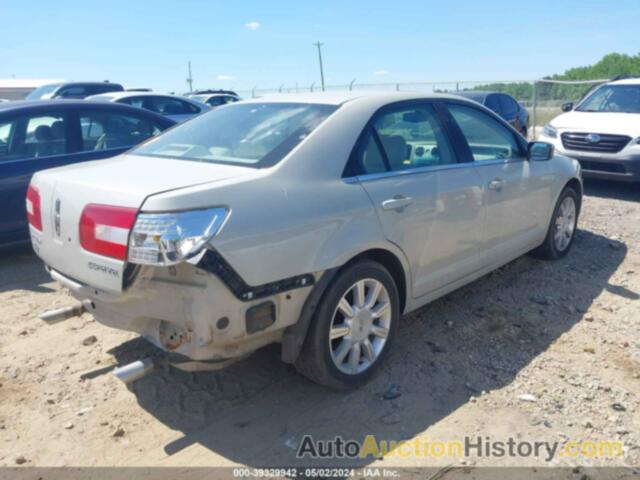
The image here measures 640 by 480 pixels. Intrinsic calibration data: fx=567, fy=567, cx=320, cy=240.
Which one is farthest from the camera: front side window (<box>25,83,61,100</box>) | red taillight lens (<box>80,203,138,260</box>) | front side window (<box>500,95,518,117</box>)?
front side window (<box>25,83,61,100</box>)

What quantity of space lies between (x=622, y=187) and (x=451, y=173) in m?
6.62

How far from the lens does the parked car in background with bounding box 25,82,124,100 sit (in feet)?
47.8

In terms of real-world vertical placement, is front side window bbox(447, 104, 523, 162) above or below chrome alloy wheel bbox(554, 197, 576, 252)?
above

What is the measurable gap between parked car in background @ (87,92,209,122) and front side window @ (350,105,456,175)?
7.93 meters

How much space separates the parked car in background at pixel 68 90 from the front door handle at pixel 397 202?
1346 centimetres

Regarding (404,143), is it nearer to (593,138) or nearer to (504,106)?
(593,138)

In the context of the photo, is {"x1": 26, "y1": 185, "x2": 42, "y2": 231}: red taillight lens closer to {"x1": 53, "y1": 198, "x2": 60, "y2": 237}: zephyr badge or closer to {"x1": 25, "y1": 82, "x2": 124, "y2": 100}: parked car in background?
{"x1": 53, "y1": 198, "x2": 60, "y2": 237}: zephyr badge

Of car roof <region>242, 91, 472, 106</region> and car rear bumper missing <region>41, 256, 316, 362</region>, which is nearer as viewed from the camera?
car rear bumper missing <region>41, 256, 316, 362</region>

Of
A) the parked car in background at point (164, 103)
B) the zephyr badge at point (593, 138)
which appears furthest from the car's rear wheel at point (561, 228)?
the parked car in background at point (164, 103)

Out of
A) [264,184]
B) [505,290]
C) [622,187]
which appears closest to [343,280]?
[264,184]

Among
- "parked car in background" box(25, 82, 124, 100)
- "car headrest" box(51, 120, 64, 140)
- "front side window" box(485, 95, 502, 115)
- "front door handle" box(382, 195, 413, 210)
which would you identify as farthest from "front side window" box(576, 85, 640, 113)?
"parked car in background" box(25, 82, 124, 100)

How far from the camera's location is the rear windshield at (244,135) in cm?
315

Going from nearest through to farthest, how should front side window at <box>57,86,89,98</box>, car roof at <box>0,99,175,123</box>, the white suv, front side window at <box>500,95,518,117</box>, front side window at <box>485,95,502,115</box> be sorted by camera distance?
car roof at <box>0,99,175,123</box>
the white suv
front side window at <box>485,95,502,115</box>
front side window at <box>500,95,518,117</box>
front side window at <box>57,86,89,98</box>

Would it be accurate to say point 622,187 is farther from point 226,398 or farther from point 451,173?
point 226,398
